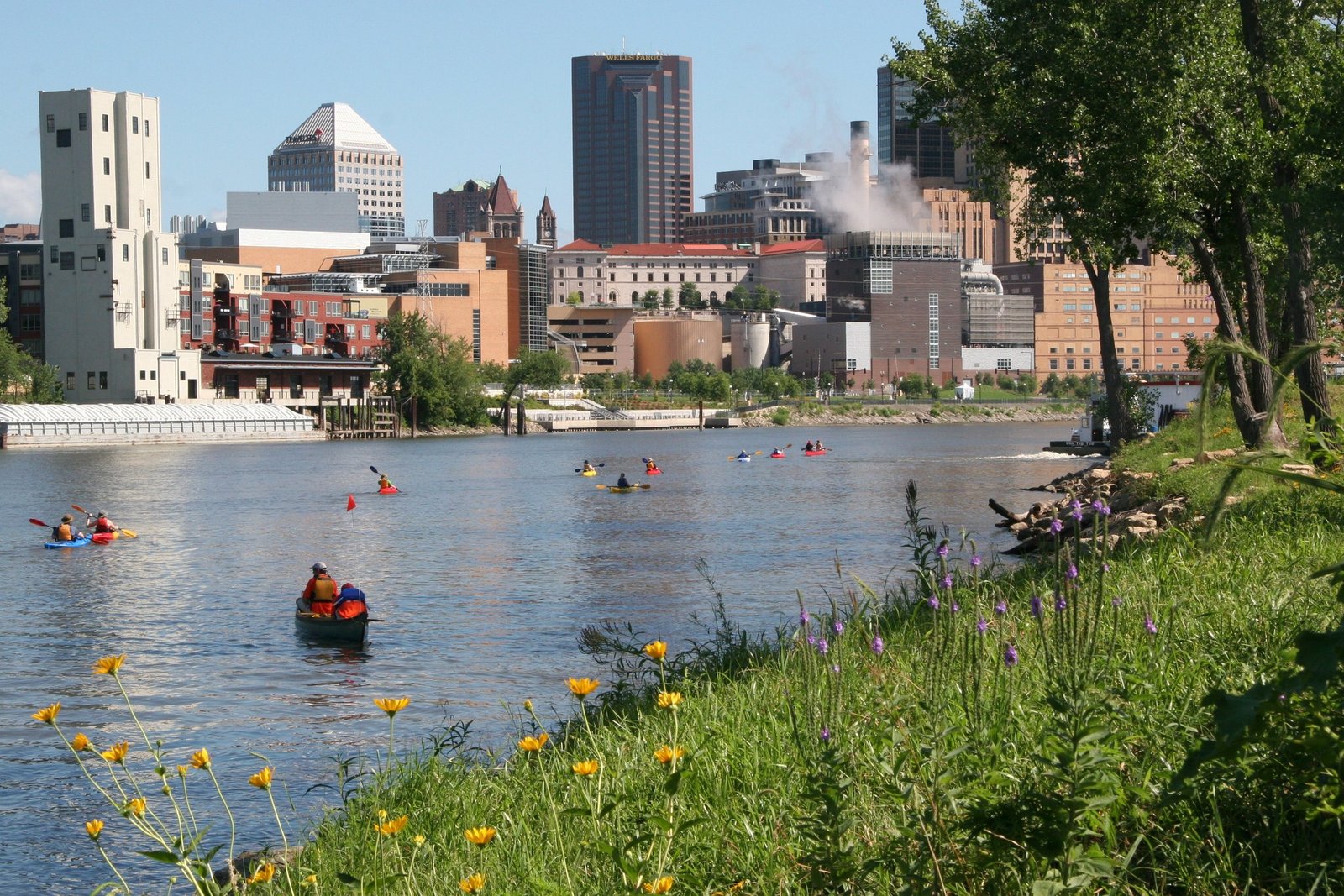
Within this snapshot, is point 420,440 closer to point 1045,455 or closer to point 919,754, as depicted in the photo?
point 1045,455

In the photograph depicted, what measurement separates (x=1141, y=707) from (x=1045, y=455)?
8241 centimetres

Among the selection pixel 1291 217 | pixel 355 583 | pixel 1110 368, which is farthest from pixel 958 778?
pixel 1110 368

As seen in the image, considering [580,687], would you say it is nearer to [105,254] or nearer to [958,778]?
[958,778]

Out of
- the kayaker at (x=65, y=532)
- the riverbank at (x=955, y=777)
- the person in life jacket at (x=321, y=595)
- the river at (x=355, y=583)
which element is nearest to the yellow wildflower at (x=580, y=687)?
the riverbank at (x=955, y=777)

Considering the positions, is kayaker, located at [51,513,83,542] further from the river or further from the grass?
the grass

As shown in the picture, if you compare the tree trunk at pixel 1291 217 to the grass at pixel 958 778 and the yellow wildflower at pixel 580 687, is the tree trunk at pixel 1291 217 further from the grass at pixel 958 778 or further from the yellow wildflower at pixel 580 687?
the yellow wildflower at pixel 580 687

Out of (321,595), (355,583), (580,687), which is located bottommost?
(355,583)

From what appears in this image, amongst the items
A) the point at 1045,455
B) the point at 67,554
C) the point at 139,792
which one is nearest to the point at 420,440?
the point at 1045,455

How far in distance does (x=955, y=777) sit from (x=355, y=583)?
2957cm

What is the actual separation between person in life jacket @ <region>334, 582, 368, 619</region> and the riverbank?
44.9ft

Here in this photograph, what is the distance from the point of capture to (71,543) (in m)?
43.2

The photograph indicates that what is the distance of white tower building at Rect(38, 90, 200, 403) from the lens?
4875 inches

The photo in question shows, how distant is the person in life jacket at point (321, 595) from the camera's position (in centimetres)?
2581

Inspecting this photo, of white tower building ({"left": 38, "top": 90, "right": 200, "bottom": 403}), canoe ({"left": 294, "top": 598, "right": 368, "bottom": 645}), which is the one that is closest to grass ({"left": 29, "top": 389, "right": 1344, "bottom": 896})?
canoe ({"left": 294, "top": 598, "right": 368, "bottom": 645})
